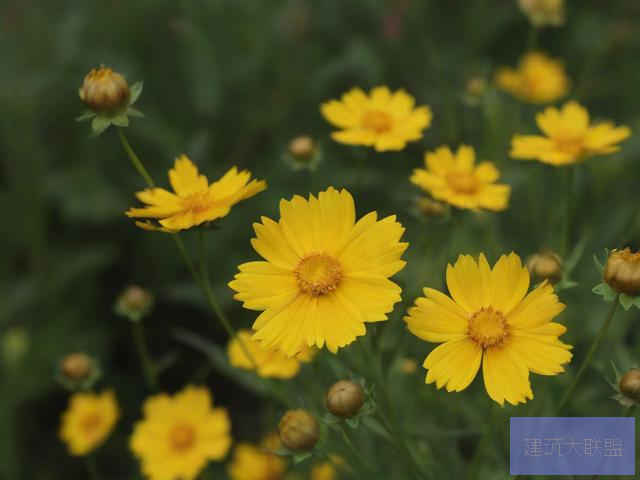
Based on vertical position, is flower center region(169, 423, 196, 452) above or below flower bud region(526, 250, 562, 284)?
below

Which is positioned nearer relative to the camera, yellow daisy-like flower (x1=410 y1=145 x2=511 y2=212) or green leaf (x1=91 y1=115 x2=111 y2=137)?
green leaf (x1=91 y1=115 x2=111 y2=137)

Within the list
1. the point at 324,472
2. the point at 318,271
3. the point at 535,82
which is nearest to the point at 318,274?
the point at 318,271

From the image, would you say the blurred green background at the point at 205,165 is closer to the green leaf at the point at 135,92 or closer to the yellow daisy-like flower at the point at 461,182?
the yellow daisy-like flower at the point at 461,182

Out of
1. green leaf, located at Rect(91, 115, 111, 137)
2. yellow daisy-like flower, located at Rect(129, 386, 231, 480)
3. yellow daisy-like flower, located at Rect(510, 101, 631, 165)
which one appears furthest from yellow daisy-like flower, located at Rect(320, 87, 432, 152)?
yellow daisy-like flower, located at Rect(129, 386, 231, 480)

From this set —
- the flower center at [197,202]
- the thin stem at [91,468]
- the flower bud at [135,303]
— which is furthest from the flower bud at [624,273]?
the thin stem at [91,468]

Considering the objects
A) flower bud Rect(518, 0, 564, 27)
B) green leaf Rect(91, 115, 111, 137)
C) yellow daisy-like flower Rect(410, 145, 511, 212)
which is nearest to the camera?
green leaf Rect(91, 115, 111, 137)

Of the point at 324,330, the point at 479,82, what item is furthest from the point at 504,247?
the point at 324,330

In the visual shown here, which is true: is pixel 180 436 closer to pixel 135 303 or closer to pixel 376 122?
pixel 135 303

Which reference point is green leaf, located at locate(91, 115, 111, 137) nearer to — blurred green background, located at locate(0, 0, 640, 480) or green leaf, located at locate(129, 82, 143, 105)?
green leaf, located at locate(129, 82, 143, 105)
